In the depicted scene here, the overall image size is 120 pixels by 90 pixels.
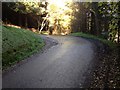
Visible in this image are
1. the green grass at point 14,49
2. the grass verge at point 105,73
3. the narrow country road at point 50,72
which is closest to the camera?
the grass verge at point 105,73

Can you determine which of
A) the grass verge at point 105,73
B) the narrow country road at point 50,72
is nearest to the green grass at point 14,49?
the narrow country road at point 50,72

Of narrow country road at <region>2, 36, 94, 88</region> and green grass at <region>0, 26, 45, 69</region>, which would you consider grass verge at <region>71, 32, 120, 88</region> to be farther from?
green grass at <region>0, 26, 45, 69</region>

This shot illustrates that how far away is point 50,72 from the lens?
1254 cm

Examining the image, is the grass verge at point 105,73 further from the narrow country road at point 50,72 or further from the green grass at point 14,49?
the green grass at point 14,49

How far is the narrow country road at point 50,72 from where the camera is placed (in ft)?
34.8

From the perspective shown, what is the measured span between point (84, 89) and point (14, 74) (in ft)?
13.3

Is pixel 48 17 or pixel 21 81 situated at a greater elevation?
pixel 48 17

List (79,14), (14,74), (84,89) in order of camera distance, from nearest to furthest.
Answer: (84,89), (14,74), (79,14)

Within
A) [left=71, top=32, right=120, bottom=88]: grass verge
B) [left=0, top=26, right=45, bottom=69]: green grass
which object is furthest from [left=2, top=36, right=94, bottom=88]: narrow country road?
[left=0, top=26, right=45, bottom=69]: green grass

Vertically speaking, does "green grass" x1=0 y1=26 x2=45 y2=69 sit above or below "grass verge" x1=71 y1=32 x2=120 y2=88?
above

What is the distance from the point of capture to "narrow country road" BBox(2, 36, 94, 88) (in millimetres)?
10613

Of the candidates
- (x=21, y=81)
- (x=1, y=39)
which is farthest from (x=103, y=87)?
(x=1, y=39)

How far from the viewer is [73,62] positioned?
15.0 m

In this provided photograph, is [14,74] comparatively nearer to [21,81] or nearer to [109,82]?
[21,81]
